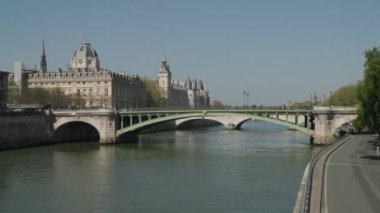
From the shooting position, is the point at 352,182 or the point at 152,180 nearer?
the point at 352,182

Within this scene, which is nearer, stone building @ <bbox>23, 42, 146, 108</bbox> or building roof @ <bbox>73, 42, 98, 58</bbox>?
stone building @ <bbox>23, 42, 146, 108</bbox>

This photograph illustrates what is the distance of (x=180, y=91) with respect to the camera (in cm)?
16562

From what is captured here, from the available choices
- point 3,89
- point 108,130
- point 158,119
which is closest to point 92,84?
point 3,89

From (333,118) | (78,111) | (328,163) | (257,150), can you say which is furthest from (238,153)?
(78,111)

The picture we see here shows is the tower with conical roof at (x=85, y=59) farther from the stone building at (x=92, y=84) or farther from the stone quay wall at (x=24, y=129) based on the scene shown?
the stone quay wall at (x=24, y=129)

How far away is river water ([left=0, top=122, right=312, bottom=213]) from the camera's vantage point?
80.4 feet

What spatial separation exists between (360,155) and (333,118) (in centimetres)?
2197

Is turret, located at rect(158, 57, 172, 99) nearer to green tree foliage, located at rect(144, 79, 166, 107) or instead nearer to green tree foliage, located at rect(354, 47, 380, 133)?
green tree foliage, located at rect(144, 79, 166, 107)

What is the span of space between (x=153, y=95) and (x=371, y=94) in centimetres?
9562

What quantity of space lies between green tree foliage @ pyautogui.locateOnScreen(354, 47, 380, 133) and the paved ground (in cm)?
259

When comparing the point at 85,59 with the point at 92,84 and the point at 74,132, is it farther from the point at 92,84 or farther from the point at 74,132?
the point at 74,132

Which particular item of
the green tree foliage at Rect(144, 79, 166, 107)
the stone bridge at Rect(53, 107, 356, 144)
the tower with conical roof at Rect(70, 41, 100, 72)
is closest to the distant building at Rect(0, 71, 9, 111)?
the stone bridge at Rect(53, 107, 356, 144)

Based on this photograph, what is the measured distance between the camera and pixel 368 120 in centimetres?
3684

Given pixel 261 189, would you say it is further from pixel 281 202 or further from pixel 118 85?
pixel 118 85
